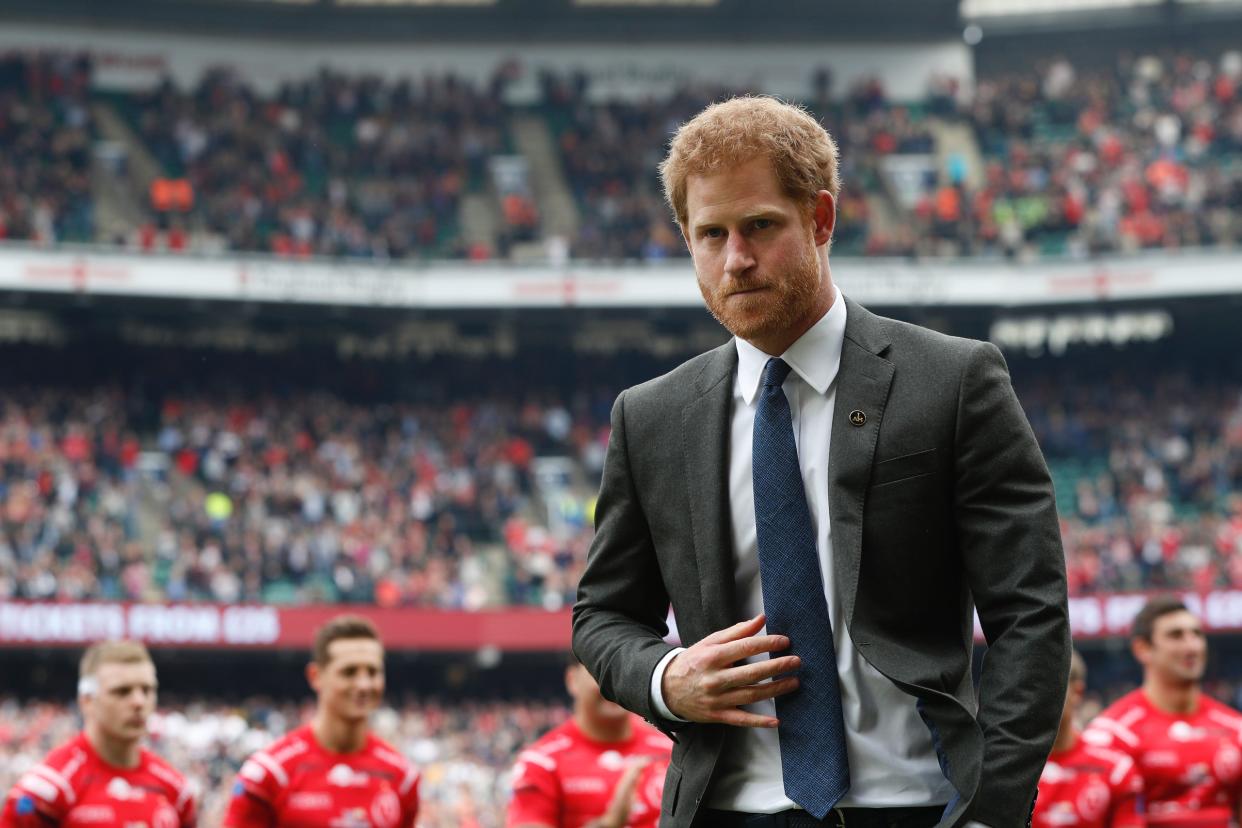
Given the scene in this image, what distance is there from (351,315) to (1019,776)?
28267 mm

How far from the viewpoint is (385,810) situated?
26.0ft

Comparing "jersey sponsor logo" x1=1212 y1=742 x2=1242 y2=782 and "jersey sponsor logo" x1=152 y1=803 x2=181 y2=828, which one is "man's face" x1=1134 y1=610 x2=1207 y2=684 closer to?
"jersey sponsor logo" x1=1212 y1=742 x2=1242 y2=782

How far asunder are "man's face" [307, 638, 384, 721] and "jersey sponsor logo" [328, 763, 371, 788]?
10.0 inches

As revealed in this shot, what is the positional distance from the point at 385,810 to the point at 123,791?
1.35m

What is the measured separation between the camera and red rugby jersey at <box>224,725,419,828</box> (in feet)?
25.5

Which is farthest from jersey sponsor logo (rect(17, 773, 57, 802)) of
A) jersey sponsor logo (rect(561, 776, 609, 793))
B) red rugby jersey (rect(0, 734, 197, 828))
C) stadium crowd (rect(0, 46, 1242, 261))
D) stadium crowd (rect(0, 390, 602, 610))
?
stadium crowd (rect(0, 46, 1242, 261))

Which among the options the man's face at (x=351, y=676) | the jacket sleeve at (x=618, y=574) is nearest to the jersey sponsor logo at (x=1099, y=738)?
the man's face at (x=351, y=676)

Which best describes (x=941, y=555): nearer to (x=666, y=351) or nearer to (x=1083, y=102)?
(x=666, y=351)

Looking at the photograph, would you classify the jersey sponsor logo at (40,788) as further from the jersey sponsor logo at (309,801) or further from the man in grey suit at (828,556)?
the man in grey suit at (828,556)

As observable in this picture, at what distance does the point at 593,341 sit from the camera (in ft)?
106

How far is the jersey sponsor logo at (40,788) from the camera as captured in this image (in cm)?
777

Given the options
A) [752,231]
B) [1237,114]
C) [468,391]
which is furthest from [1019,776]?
[1237,114]

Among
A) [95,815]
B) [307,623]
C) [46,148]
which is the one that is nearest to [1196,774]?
[95,815]

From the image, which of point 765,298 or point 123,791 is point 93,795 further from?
point 765,298
